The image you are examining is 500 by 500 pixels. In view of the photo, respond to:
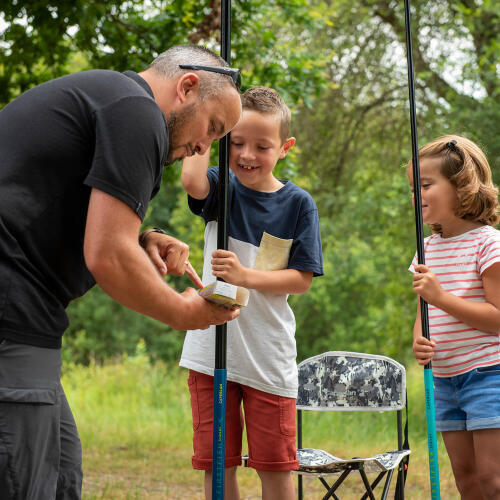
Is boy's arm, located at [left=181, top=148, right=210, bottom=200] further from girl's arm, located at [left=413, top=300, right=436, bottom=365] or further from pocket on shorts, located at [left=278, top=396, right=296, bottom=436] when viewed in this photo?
girl's arm, located at [left=413, top=300, right=436, bottom=365]

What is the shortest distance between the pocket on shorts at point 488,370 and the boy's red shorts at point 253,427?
605 mm

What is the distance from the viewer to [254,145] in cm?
219

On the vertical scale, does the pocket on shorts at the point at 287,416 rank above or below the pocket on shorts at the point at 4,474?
above

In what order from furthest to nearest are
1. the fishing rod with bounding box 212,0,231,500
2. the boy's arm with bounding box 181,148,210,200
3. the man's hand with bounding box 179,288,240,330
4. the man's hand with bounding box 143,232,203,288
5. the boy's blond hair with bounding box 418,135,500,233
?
the boy's blond hair with bounding box 418,135,500,233 < the boy's arm with bounding box 181,148,210,200 < the fishing rod with bounding box 212,0,231,500 < the man's hand with bounding box 143,232,203,288 < the man's hand with bounding box 179,288,240,330

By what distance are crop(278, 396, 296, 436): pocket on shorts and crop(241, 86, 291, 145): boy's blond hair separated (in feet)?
2.69

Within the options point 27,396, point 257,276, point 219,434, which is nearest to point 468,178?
point 257,276

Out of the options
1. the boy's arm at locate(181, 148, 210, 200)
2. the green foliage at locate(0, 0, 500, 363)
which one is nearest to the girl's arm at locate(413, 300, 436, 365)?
the boy's arm at locate(181, 148, 210, 200)

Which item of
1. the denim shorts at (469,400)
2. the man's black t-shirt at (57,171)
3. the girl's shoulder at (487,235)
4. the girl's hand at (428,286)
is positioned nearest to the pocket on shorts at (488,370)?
the denim shorts at (469,400)

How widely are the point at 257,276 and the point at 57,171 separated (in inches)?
32.8

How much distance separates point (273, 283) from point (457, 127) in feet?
14.9

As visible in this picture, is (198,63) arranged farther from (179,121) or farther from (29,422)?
(29,422)

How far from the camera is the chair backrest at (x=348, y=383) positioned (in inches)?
113

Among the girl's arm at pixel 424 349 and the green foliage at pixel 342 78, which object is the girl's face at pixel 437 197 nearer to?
the girl's arm at pixel 424 349

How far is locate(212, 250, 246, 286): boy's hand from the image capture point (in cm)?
193
